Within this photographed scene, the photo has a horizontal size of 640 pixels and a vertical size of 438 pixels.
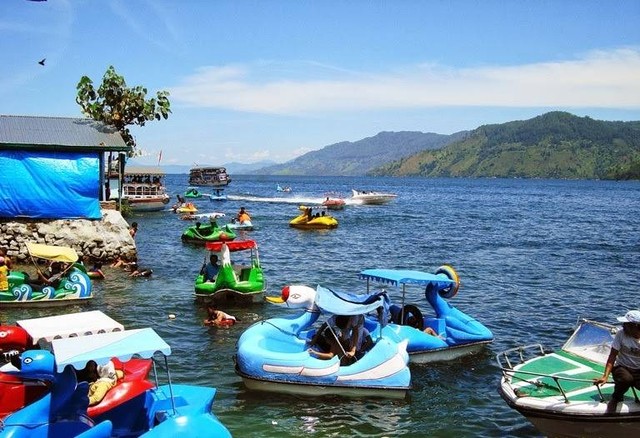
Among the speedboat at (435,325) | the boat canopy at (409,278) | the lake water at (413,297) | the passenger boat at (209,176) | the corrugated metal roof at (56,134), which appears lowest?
the lake water at (413,297)

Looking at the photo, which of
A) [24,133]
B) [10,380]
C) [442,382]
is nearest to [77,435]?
[10,380]

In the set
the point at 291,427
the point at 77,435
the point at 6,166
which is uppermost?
the point at 6,166

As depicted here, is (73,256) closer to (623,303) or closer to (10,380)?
(10,380)

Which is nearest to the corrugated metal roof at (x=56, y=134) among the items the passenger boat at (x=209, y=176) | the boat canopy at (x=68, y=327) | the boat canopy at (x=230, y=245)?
the boat canopy at (x=230, y=245)

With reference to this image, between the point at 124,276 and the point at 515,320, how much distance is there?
16564 millimetres

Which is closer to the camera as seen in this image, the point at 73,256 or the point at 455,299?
the point at 73,256

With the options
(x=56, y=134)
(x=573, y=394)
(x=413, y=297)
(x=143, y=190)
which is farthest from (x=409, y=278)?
(x=143, y=190)

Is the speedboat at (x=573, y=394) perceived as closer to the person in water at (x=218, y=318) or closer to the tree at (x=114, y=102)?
the person in water at (x=218, y=318)

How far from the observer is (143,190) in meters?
68.3

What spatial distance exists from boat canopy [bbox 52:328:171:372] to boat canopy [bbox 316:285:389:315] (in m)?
5.05

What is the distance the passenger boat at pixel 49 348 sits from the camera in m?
11.8

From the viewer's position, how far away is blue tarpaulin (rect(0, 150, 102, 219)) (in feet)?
96.8

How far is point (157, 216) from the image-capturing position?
60.3 meters

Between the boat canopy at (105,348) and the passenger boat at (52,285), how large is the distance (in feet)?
38.7
